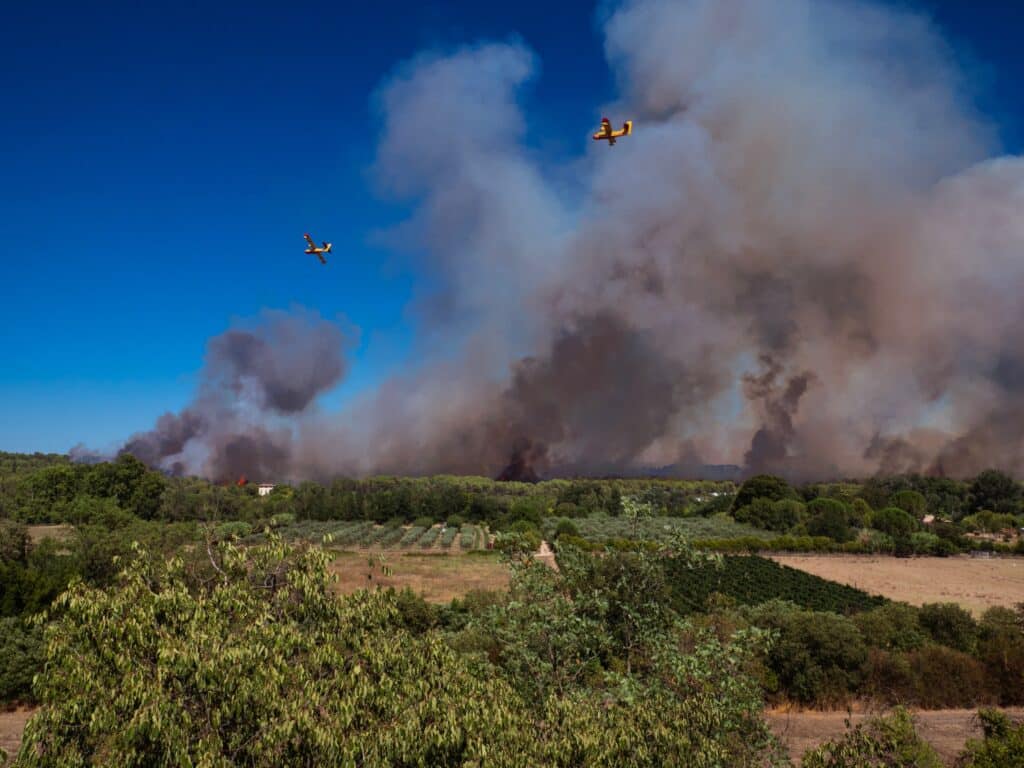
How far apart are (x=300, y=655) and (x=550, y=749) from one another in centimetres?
489

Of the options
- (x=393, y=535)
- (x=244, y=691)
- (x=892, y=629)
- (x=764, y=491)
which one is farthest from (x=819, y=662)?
(x=764, y=491)

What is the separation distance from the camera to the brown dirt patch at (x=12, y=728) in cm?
2486

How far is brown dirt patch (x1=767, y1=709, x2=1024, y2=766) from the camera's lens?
2612 cm

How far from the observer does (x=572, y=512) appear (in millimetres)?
153750

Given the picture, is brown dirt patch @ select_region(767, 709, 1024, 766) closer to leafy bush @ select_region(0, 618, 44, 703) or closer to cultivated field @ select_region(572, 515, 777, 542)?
leafy bush @ select_region(0, 618, 44, 703)

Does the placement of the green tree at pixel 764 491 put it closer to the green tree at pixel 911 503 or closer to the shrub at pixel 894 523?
the shrub at pixel 894 523

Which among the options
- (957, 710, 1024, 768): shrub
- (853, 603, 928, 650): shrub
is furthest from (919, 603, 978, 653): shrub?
(957, 710, 1024, 768): shrub

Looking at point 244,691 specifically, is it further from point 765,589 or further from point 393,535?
point 393,535

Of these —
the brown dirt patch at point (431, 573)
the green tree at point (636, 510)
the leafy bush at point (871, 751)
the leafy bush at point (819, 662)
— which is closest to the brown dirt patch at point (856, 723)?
the leafy bush at point (819, 662)

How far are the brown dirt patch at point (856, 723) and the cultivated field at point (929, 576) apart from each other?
38.3 metres

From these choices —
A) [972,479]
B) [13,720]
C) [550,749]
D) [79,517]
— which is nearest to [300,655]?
[550,749]

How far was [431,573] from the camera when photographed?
254 ft

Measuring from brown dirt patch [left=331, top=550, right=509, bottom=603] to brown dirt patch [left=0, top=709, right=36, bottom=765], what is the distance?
28.9 meters

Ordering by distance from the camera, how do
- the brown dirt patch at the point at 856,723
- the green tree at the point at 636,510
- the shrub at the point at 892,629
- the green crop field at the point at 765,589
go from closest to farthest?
1. the green tree at the point at 636,510
2. the brown dirt patch at the point at 856,723
3. the shrub at the point at 892,629
4. the green crop field at the point at 765,589
